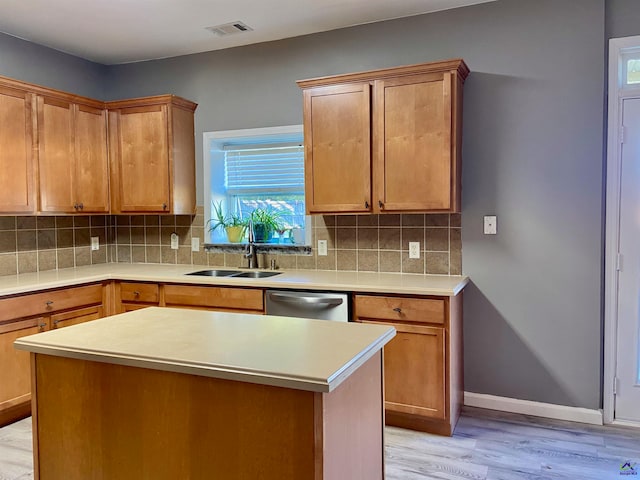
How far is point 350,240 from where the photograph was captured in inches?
145

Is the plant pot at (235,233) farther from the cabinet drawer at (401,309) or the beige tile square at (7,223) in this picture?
the beige tile square at (7,223)

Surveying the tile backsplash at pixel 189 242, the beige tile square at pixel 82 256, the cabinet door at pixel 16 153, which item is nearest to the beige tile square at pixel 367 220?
the tile backsplash at pixel 189 242

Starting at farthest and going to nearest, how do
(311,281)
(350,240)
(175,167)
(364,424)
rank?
(175,167), (350,240), (311,281), (364,424)

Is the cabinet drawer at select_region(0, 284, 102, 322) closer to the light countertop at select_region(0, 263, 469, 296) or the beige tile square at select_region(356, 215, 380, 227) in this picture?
the light countertop at select_region(0, 263, 469, 296)

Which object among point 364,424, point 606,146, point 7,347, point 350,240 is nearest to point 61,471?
point 364,424

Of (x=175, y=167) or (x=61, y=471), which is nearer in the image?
(x=61, y=471)

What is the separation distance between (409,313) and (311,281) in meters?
0.67

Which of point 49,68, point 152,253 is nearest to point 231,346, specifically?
point 152,253

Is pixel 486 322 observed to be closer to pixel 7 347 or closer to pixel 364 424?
pixel 364 424

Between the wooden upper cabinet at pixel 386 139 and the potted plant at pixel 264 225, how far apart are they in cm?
66

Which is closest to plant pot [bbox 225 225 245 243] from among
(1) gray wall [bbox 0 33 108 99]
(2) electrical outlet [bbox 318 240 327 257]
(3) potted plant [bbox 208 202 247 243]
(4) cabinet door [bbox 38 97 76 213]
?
(3) potted plant [bbox 208 202 247 243]

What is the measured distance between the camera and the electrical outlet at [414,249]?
11.4 ft

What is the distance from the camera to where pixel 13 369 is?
10.1 ft

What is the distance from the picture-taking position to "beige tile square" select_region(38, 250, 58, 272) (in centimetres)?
391
